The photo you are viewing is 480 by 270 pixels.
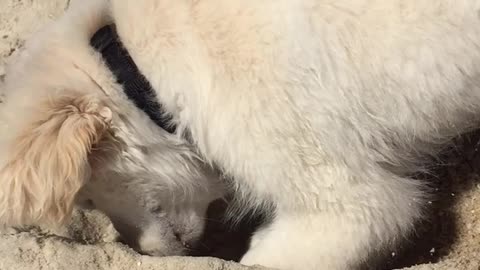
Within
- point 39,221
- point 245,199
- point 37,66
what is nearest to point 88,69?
point 37,66

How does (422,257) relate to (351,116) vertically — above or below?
below

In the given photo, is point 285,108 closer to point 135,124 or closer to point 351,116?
Answer: point 351,116

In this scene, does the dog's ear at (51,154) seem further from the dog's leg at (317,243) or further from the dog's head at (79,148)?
the dog's leg at (317,243)

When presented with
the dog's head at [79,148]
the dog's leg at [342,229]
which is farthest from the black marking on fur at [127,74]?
the dog's leg at [342,229]

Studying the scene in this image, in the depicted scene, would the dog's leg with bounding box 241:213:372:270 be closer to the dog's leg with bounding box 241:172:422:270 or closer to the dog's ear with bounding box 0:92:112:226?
the dog's leg with bounding box 241:172:422:270

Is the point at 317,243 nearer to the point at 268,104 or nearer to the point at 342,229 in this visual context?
the point at 342,229

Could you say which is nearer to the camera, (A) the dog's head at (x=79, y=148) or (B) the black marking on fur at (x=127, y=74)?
(A) the dog's head at (x=79, y=148)

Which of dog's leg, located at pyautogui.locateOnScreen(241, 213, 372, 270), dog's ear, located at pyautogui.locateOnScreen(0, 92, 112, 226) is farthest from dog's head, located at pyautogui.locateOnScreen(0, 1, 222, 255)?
dog's leg, located at pyautogui.locateOnScreen(241, 213, 372, 270)
